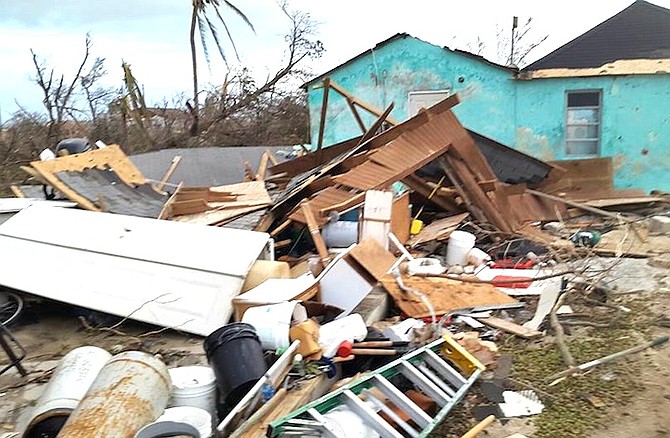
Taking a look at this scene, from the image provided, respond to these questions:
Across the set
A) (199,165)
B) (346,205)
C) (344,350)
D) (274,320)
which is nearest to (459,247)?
(346,205)

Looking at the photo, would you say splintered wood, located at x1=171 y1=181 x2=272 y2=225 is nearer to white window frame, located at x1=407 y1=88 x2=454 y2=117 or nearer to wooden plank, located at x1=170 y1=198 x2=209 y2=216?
wooden plank, located at x1=170 y1=198 x2=209 y2=216

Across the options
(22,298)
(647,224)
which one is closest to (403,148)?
(647,224)

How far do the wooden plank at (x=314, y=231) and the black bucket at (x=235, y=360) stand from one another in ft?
7.36

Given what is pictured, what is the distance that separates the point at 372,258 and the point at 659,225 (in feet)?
18.3

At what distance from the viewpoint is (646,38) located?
1405 cm

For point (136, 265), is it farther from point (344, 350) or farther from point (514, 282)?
point (514, 282)

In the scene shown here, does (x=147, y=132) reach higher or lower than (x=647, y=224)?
higher

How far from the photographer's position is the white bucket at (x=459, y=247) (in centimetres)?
722

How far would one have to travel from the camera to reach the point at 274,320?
14.8 feet

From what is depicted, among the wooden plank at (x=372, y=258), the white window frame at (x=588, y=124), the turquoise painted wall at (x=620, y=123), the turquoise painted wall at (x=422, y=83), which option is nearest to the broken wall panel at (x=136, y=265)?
the wooden plank at (x=372, y=258)

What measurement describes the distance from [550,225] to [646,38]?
7.56m

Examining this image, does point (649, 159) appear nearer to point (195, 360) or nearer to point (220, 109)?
point (195, 360)

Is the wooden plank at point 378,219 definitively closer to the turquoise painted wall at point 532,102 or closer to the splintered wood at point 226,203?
the splintered wood at point 226,203

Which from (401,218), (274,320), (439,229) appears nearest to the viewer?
(274,320)
